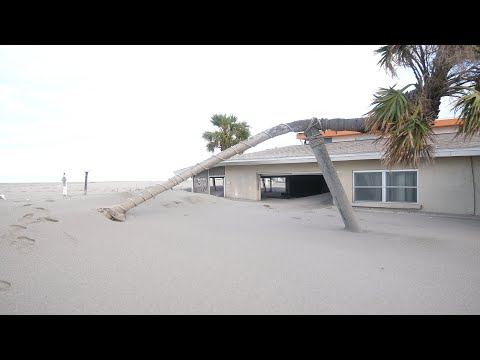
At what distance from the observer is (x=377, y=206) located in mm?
11703

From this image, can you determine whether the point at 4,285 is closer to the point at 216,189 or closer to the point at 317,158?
the point at 317,158

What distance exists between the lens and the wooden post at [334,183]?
6.61 meters

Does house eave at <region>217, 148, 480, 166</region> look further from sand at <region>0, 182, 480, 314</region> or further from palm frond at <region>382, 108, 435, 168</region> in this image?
sand at <region>0, 182, 480, 314</region>

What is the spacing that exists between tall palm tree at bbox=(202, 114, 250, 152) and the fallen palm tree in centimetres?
1871

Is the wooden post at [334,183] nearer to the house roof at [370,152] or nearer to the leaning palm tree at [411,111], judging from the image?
the leaning palm tree at [411,111]

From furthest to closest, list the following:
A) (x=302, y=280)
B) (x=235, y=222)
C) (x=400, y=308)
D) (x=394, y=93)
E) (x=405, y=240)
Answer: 1. (x=235, y=222)
2. (x=394, y=93)
3. (x=405, y=240)
4. (x=302, y=280)
5. (x=400, y=308)

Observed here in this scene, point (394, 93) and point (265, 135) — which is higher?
point (394, 93)

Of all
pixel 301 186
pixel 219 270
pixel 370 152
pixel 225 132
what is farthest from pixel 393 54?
pixel 225 132

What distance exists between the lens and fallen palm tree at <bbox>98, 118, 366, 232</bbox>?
6617 millimetres

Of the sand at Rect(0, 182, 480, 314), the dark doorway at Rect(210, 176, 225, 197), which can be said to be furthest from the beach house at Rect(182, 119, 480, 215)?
the sand at Rect(0, 182, 480, 314)

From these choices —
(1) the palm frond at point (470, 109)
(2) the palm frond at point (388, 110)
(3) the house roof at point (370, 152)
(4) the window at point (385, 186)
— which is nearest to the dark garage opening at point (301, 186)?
(3) the house roof at point (370, 152)
